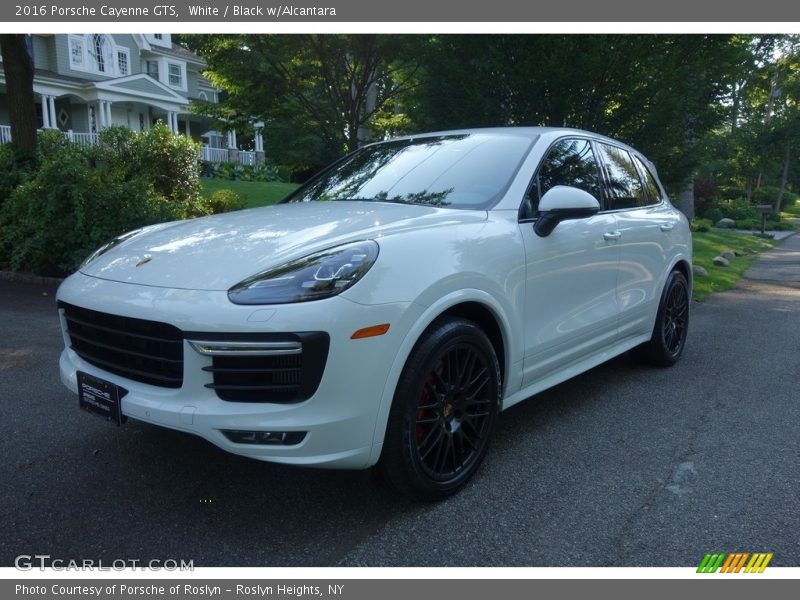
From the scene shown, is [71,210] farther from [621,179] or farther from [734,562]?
[734,562]

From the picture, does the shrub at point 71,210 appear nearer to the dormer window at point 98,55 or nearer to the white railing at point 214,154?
the white railing at point 214,154

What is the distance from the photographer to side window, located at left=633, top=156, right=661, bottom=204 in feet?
16.7

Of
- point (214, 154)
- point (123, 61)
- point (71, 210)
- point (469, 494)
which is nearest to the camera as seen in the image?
point (469, 494)

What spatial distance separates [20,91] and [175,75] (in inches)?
1042

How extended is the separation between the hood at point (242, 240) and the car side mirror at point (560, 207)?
353 millimetres

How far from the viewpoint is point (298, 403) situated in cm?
248

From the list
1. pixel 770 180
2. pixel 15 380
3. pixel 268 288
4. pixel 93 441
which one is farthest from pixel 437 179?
pixel 770 180

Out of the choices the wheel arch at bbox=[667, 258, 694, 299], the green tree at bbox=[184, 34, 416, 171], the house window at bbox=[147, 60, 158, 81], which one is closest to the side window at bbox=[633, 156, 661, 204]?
the wheel arch at bbox=[667, 258, 694, 299]

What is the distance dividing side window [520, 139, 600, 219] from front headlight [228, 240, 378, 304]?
121cm

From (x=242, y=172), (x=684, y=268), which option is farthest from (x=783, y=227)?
(x=684, y=268)

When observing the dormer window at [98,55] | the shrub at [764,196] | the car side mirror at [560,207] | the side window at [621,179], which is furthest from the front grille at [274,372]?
the shrub at [764,196]

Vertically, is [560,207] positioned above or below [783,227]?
above

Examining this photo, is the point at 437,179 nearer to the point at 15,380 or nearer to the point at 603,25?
the point at 15,380

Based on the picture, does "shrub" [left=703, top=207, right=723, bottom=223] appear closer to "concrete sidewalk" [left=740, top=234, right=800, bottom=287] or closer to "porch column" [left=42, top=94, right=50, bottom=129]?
"concrete sidewalk" [left=740, top=234, right=800, bottom=287]
